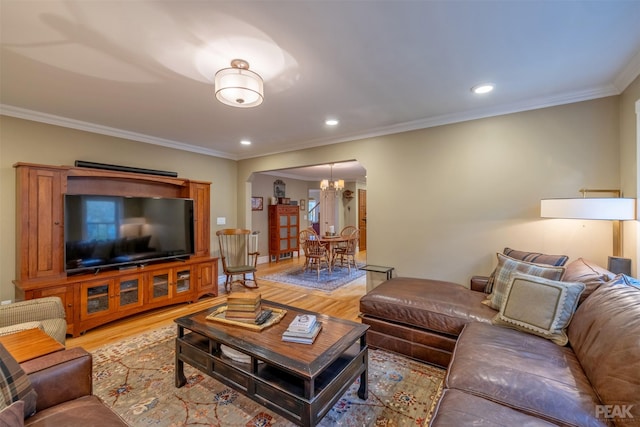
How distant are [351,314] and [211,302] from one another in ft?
6.77

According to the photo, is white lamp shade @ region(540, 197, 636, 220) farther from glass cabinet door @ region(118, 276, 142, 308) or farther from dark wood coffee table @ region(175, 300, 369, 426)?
glass cabinet door @ region(118, 276, 142, 308)

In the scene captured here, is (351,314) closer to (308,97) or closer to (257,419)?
(257,419)

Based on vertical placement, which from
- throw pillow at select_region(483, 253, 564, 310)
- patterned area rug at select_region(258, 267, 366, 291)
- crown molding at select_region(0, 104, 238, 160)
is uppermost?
crown molding at select_region(0, 104, 238, 160)

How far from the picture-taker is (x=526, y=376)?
1.36 meters

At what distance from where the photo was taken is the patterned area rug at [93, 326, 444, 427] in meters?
1.72

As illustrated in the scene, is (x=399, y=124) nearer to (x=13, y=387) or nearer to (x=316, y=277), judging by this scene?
(x=316, y=277)

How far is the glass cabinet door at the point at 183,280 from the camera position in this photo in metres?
3.78

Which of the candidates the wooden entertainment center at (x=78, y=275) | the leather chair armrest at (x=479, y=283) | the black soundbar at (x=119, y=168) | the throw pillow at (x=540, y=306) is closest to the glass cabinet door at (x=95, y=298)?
the wooden entertainment center at (x=78, y=275)

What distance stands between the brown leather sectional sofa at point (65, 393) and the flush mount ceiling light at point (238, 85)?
1775 millimetres

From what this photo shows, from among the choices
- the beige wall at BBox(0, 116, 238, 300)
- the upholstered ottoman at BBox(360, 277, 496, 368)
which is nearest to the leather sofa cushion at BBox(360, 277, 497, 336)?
the upholstered ottoman at BBox(360, 277, 496, 368)

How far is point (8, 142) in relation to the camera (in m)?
2.95

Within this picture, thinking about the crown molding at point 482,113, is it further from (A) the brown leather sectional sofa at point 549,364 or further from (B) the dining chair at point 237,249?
(B) the dining chair at point 237,249

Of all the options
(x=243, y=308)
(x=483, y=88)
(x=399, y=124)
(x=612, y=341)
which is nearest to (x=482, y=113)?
(x=483, y=88)

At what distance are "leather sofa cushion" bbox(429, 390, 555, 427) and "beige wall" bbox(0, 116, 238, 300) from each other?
431 centimetres
